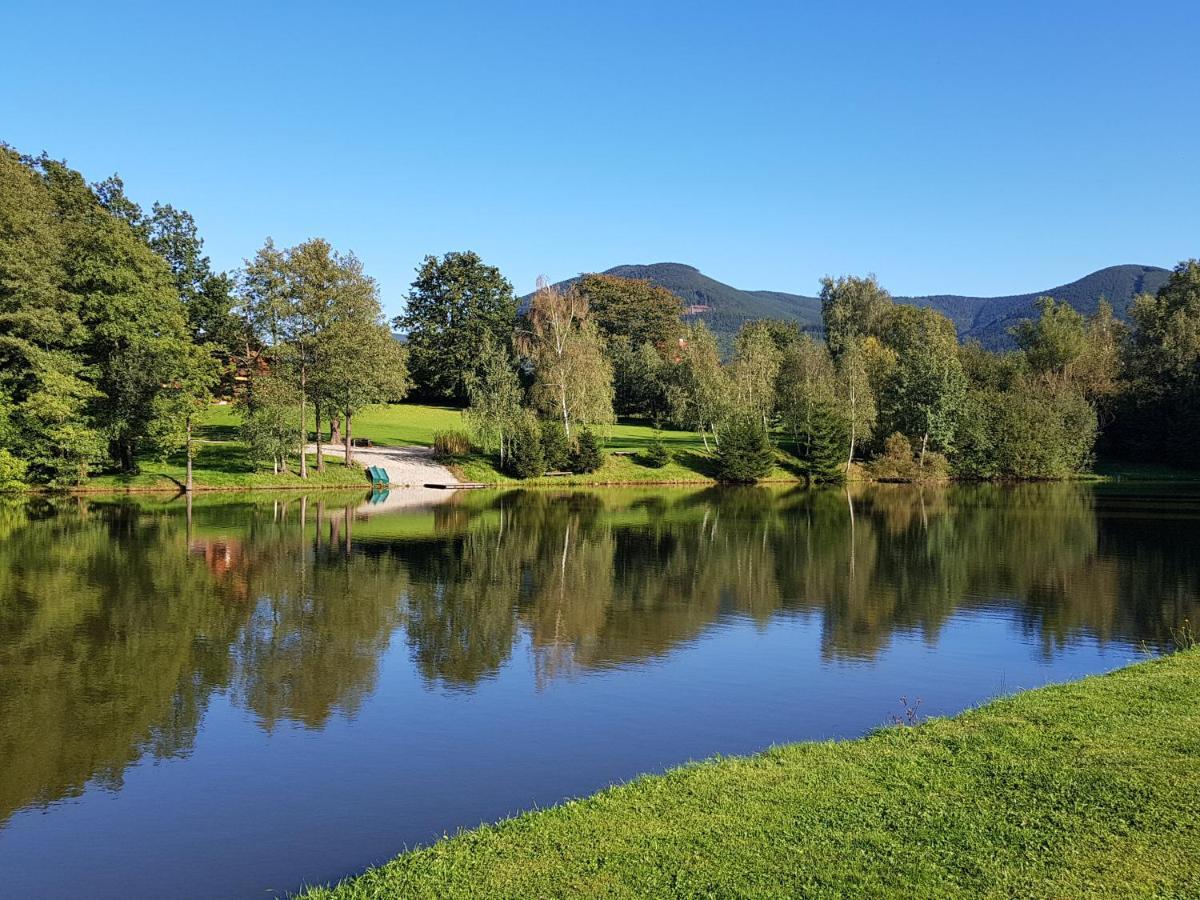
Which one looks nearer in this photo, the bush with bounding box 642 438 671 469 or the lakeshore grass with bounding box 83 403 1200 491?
the lakeshore grass with bounding box 83 403 1200 491

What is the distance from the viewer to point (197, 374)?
5022 cm

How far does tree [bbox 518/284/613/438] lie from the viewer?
206 feet

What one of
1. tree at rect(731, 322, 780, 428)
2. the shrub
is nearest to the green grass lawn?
tree at rect(731, 322, 780, 428)

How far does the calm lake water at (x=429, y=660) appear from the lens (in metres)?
10.3

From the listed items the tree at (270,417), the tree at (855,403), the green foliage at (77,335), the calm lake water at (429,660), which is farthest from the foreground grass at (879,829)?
the tree at (855,403)

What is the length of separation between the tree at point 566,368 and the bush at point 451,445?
5693 mm

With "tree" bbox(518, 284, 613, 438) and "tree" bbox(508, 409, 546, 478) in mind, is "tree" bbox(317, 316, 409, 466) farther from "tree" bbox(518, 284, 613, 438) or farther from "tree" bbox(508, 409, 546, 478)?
"tree" bbox(518, 284, 613, 438)

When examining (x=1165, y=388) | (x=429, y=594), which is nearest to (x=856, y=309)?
(x=1165, y=388)

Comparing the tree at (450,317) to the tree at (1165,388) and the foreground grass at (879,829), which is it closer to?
the tree at (1165,388)

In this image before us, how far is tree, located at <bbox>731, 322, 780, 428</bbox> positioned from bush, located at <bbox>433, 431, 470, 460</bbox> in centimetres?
1948

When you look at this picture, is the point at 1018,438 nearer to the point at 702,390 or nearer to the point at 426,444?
the point at 702,390

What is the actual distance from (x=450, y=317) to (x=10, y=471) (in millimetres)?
50099

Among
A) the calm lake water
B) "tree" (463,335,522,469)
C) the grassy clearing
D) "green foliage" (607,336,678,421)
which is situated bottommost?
the calm lake water

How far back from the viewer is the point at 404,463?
6109cm
